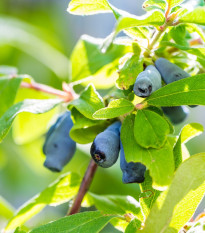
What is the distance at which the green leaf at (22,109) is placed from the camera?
0.79 metres

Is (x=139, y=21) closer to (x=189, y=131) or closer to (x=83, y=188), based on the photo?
(x=189, y=131)

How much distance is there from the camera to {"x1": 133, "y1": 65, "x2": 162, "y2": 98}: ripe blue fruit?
72 cm

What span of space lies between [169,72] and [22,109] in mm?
265

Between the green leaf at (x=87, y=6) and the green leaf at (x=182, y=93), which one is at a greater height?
the green leaf at (x=87, y=6)

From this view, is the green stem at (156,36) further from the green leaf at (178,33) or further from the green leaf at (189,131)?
the green leaf at (189,131)

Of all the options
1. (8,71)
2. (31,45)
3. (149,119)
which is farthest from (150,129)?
(31,45)

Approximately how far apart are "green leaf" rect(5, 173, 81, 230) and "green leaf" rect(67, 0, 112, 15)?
409mm

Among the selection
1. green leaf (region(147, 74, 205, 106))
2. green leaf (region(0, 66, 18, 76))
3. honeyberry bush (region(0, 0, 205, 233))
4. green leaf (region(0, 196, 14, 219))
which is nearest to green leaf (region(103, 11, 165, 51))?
honeyberry bush (region(0, 0, 205, 233))

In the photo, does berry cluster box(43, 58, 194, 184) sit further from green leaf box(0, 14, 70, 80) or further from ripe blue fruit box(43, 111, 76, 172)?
green leaf box(0, 14, 70, 80)

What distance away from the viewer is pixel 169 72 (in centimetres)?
79

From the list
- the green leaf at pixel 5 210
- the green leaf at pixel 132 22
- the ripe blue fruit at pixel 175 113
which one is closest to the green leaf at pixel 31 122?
the green leaf at pixel 5 210

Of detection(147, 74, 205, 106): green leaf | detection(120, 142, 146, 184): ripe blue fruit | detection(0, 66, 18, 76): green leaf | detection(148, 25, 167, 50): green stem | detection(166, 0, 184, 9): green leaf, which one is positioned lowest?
detection(120, 142, 146, 184): ripe blue fruit

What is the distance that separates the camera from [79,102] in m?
0.83

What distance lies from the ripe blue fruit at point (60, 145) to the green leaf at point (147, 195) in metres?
0.20
